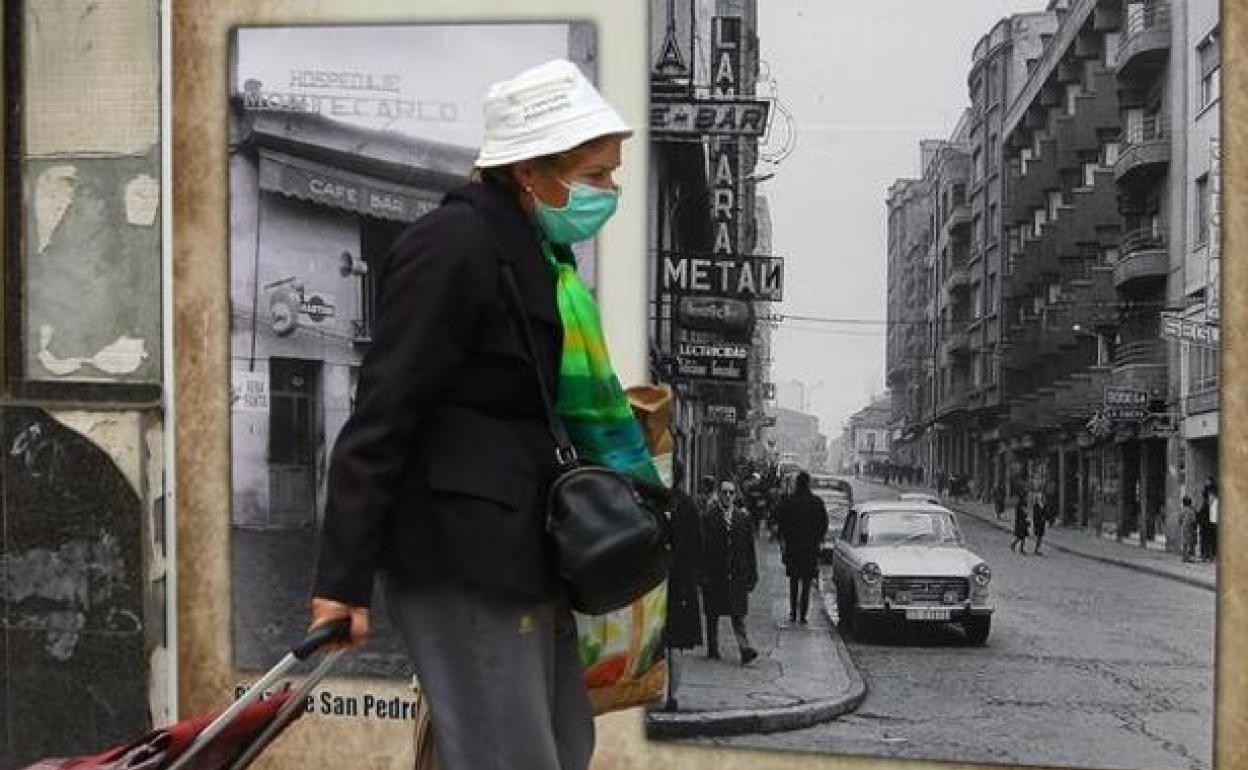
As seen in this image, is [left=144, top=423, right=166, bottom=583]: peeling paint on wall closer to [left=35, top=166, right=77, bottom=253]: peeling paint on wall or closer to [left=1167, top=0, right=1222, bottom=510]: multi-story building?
[left=35, top=166, right=77, bottom=253]: peeling paint on wall

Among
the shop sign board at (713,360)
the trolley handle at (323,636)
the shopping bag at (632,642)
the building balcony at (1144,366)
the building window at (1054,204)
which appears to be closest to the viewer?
the trolley handle at (323,636)

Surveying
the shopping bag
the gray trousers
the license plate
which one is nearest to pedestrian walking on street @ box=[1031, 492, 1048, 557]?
the license plate

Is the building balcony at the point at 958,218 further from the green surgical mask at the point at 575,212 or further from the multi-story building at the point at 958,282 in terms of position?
the green surgical mask at the point at 575,212

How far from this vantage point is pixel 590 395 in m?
3.05

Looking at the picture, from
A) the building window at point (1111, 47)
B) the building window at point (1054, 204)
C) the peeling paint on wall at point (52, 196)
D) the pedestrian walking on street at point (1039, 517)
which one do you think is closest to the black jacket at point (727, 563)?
the pedestrian walking on street at point (1039, 517)

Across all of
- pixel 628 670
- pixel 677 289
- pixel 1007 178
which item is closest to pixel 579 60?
pixel 677 289

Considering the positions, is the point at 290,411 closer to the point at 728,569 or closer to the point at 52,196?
the point at 52,196

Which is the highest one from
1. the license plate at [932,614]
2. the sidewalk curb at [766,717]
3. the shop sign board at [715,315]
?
the shop sign board at [715,315]

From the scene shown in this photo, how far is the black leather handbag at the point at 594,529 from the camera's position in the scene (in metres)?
2.87

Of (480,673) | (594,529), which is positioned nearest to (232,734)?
(480,673)

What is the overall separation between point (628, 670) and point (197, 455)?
2724 millimetres

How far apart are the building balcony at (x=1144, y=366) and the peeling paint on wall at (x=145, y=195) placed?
3.52 m

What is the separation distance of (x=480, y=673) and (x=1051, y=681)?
272 cm

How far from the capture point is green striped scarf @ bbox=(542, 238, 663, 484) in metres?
3.04
